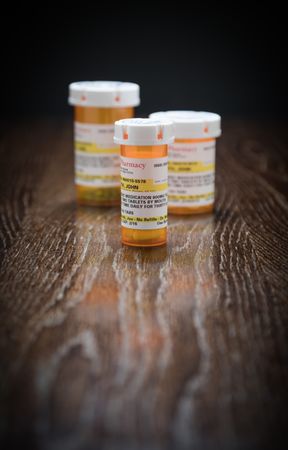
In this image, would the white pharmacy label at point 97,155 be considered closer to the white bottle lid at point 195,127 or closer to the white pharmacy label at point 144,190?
the white bottle lid at point 195,127

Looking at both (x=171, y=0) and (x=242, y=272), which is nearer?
(x=242, y=272)

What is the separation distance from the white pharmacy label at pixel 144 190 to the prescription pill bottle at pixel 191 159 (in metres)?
0.21

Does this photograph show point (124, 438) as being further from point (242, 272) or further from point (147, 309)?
point (242, 272)

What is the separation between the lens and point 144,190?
136 centimetres

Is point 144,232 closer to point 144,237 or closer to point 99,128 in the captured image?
point 144,237

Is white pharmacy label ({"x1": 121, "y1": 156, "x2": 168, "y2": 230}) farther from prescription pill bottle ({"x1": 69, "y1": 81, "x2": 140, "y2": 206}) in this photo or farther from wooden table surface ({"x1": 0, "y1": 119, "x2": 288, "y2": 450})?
prescription pill bottle ({"x1": 69, "y1": 81, "x2": 140, "y2": 206})

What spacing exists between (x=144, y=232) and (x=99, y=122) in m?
0.37

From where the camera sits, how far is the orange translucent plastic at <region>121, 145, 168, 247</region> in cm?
137

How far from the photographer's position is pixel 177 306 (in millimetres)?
1104

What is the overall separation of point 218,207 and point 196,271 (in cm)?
51

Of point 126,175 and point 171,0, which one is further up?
point 171,0

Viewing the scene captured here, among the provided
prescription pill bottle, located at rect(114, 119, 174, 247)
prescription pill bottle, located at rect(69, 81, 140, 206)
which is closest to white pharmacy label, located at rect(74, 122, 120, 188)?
prescription pill bottle, located at rect(69, 81, 140, 206)

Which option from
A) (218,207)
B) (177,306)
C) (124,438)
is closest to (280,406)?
(124,438)

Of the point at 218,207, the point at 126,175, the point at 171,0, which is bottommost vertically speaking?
the point at 218,207
